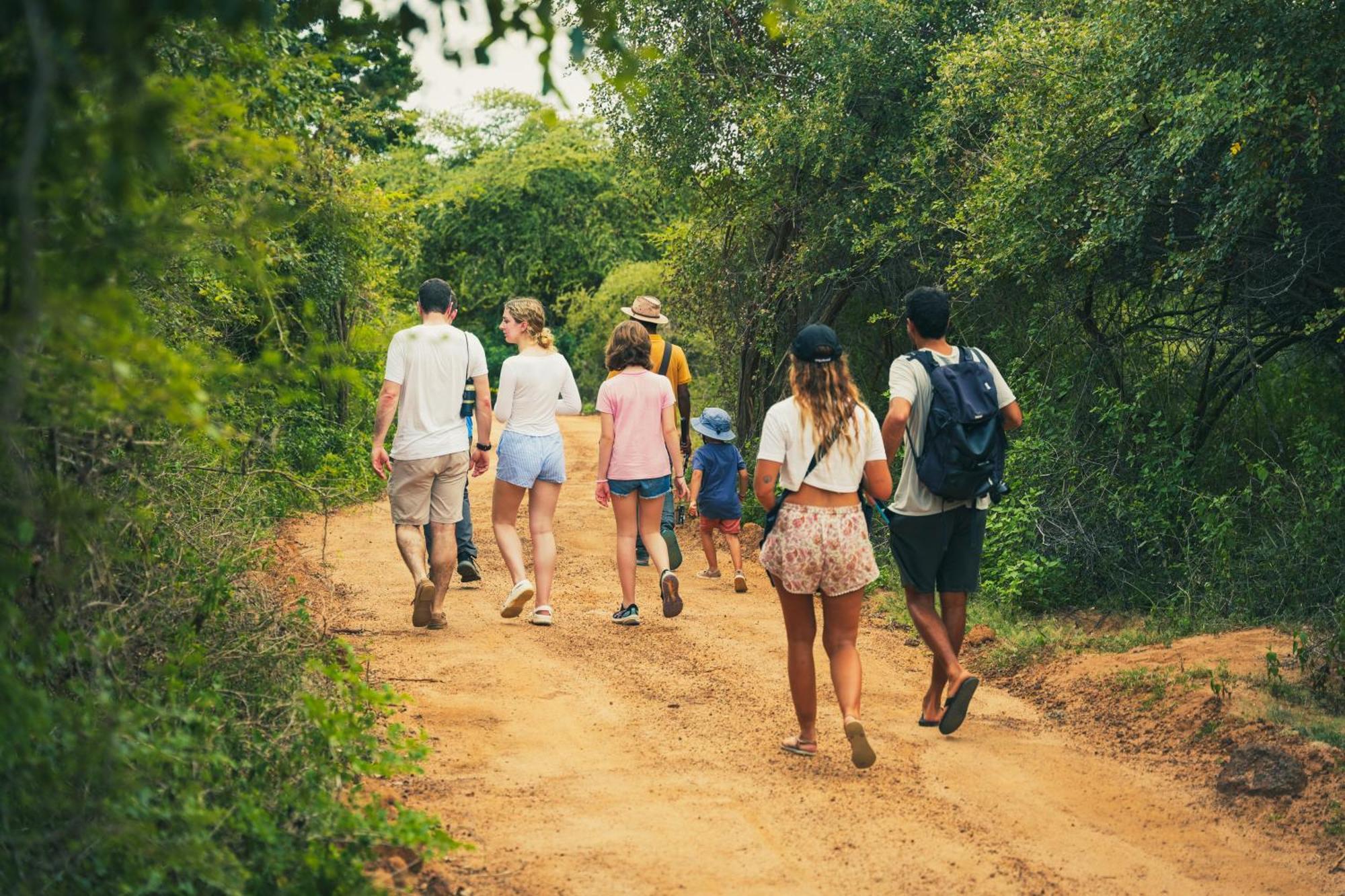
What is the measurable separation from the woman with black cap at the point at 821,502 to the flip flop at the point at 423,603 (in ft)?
9.30

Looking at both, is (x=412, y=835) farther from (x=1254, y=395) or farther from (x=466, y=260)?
(x=466, y=260)

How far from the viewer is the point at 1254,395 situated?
10.4 metres

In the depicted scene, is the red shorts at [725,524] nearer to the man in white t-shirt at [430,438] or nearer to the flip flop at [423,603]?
the man in white t-shirt at [430,438]

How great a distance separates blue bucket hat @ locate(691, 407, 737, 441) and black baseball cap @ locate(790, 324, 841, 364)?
4.56 metres

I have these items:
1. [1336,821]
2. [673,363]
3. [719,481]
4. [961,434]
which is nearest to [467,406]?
[673,363]

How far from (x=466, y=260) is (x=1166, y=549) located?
29.1m

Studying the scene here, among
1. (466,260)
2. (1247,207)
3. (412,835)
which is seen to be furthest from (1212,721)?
(466,260)

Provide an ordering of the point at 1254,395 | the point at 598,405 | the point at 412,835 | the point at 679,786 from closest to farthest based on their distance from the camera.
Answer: the point at 412,835
the point at 679,786
the point at 598,405
the point at 1254,395

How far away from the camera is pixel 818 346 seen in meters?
5.97

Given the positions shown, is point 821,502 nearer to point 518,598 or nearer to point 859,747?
point 859,747

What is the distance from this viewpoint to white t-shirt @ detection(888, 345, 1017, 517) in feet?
20.9

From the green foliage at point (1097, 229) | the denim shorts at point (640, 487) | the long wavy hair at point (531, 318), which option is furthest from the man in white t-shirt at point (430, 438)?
the green foliage at point (1097, 229)

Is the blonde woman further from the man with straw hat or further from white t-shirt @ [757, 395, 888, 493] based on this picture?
white t-shirt @ [757, 395, 888, 493]

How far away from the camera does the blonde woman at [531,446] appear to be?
28.0ft
